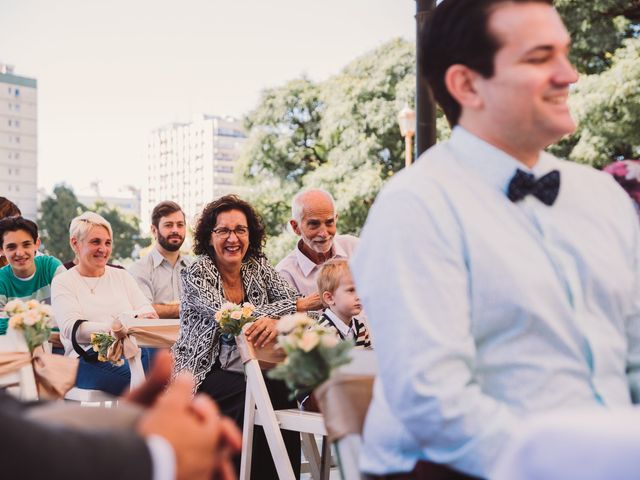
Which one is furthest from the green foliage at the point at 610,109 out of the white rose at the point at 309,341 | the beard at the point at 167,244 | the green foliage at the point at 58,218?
the green foliage at the point at 58,218

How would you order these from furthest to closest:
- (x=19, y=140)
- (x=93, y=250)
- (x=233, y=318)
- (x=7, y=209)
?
(x=19, y=140)
(x=7, y=209)
(x=93, y=250)
(x=233, y=318)

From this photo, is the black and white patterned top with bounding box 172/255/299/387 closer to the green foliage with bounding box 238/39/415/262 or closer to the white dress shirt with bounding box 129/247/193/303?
the white dress shirt with bounding box 129/247/193/303

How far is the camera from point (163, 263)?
7133mm

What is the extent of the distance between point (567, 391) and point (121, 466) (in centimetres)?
86

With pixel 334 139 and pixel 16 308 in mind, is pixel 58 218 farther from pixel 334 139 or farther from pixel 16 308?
pixel 16 308

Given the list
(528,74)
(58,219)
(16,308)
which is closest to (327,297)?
(16,308)

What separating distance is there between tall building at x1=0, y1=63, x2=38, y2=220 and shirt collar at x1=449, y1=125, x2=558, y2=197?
10590 centimetres

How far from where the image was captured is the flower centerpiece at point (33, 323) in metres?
3.26

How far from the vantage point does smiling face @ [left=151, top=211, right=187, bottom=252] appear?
23.3 ft

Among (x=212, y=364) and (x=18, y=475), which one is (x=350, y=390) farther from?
(x=212, y=364)

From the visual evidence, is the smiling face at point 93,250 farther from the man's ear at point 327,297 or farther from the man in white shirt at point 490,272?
the man in white shirt at point 490,272

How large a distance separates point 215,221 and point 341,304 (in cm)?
100

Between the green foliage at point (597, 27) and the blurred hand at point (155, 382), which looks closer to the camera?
the blurred hand at point (155, 382)

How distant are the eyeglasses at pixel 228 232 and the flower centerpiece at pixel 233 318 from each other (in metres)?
0.74
